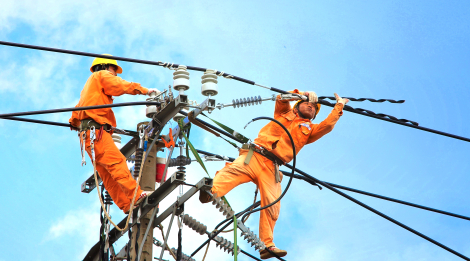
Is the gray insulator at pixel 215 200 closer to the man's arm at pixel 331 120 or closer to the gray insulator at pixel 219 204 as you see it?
the gray insulator at pixel 219 204

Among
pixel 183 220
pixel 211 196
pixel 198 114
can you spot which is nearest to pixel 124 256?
pixel 183 220

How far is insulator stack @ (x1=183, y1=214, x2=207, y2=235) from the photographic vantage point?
29.3 ft

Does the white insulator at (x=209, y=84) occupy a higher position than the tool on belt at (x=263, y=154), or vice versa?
the white insulator at (x=209, y=84)

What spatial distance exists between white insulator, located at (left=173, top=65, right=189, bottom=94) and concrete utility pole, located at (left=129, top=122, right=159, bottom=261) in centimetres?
142

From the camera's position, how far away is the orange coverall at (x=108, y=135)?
8906 mm

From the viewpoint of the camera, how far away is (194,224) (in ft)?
29.5

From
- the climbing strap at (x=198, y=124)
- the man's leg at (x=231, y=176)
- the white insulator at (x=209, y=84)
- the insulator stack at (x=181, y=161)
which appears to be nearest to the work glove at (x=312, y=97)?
the man's leg at (x=231, y=176)

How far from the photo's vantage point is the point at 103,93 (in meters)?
9.23

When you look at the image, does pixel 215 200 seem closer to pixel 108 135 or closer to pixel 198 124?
pixel 198 124

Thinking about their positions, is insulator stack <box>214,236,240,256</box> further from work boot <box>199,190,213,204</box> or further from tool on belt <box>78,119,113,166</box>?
tool on belt <box>78,119,113,166</box>

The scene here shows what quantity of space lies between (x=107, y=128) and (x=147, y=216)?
1.30 meters

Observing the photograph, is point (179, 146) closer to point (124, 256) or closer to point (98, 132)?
point (98, 132)

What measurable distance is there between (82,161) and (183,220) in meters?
1.53

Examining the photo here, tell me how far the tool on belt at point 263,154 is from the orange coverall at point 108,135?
1472 millimetres
